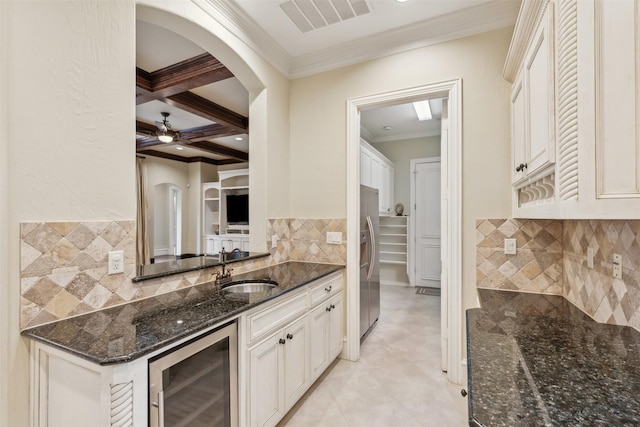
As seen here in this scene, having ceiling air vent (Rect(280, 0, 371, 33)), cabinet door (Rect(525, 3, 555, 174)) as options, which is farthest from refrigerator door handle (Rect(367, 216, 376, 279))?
ceiling air vent (Rect(280, 0, 371, 33))

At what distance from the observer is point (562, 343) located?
1177 millimetres

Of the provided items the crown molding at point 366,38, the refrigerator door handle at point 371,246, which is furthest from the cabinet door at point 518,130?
the refrigerator door handle at point 371,246

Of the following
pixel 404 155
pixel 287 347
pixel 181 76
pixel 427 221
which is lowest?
pixel 287 347

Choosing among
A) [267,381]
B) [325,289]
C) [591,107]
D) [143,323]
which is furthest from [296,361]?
[591,107]

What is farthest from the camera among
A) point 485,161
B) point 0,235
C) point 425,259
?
point 425,259

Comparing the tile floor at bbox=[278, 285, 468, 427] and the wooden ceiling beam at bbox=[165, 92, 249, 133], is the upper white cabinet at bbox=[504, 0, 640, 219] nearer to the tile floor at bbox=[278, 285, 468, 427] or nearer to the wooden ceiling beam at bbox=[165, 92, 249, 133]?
the tile floor at bbox=[278, 285, 468, 427]

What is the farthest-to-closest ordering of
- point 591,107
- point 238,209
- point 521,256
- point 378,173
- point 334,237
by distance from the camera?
point 238,209 → point 378,173 → point 334,237 → point 521,256 → point 591,107

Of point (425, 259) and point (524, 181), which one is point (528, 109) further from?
point (425, 259)

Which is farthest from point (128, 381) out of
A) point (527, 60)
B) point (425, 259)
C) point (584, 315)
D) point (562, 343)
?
point (425, 259)

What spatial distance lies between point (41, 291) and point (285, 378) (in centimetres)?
134

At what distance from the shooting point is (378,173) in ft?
15.4

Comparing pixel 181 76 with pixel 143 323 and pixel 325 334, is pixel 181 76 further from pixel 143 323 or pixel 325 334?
pixel 325 334

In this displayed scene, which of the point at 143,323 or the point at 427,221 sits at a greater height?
the point at 427,221

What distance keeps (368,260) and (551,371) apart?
224cm
